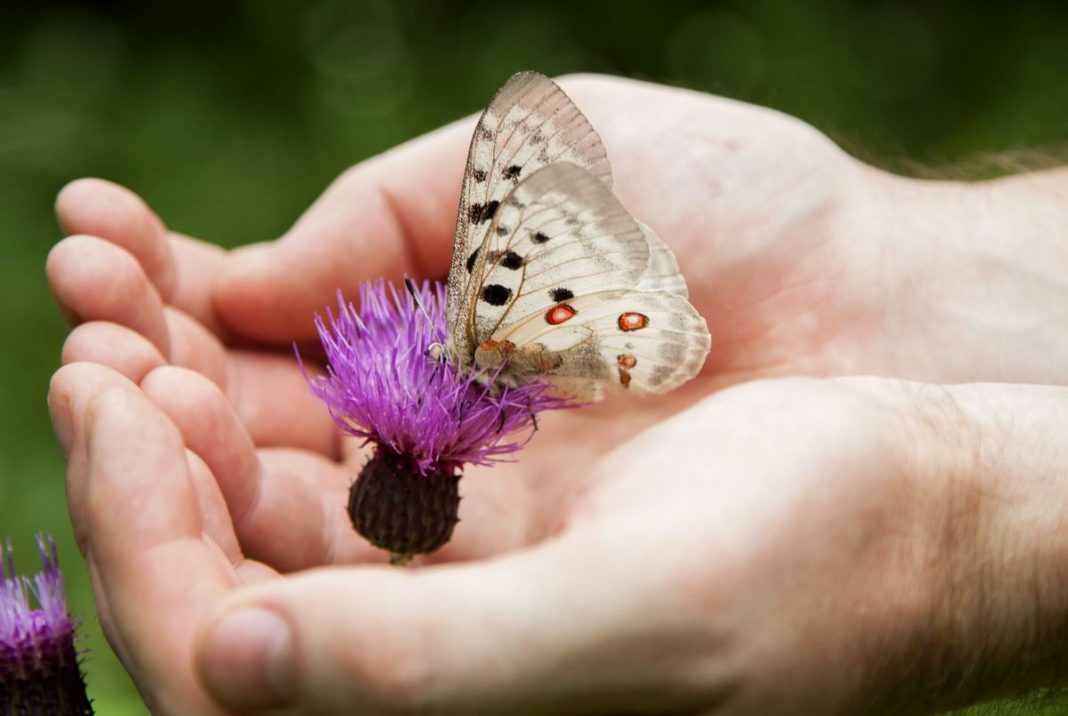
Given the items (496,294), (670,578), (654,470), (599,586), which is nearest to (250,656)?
(599,586)

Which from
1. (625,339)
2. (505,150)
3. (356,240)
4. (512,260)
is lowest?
(625,339)

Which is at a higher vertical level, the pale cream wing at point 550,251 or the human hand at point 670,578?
the pale cream wing at point 550,251

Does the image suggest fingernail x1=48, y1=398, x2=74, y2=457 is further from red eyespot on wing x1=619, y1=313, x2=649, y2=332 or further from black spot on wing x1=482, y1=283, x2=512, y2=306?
red eyespot on wing x1=619, y1=313, x2=649, y2=332

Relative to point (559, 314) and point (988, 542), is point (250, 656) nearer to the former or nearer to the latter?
point (559, 314)

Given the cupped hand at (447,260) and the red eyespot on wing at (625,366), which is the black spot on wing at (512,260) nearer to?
the red eyespot on wing at (625,366)

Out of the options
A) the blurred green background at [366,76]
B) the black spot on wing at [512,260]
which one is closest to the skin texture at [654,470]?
the black spot on wing at [512,260]

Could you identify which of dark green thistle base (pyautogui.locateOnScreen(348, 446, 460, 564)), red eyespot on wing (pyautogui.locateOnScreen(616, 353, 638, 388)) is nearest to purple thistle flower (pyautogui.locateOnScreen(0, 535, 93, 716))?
dark green thistle base (pyautogui.locateOnScreen(348, 446, 460, 564))
